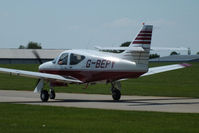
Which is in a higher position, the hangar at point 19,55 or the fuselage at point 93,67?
the fuselage at point 93,67

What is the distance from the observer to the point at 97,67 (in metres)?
29.1

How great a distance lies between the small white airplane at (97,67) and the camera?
2789 centimetres

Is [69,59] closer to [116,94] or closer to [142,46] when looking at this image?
[116,94]

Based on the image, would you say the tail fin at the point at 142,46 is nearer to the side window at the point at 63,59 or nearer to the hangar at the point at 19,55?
the side window at the point at 63,59

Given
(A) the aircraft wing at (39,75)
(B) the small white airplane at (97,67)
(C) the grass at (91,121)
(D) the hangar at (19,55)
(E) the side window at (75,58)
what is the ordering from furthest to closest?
(D) the hangar at (19,55) < (E) the side window at (75,58) < (A) the aircraft wing at (39,75) < (B) the small white airplane at (97,67) < (C) the grass at (91,121)

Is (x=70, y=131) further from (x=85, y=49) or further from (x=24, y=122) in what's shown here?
(x=85, y=49)

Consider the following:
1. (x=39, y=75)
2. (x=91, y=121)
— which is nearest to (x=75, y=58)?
(x=39, y=75)

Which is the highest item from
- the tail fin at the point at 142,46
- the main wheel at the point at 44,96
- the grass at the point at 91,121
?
the tail fin at the point at 142,46

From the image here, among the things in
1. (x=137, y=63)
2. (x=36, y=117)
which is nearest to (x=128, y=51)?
(x=137, y=63)

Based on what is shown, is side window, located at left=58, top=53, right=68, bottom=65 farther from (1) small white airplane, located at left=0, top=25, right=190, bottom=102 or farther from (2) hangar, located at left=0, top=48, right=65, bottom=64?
(2) hangar, located at left=0, top=48, right=65, bottom=64

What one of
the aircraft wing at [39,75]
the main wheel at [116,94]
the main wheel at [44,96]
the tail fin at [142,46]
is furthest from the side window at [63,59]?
the tail fin at [142,46]

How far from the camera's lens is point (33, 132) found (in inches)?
652

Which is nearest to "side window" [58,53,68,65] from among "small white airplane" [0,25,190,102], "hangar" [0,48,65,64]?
"small white airplane" [0,25,190,102]

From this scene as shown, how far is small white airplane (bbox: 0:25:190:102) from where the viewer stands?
2789 centimetres
